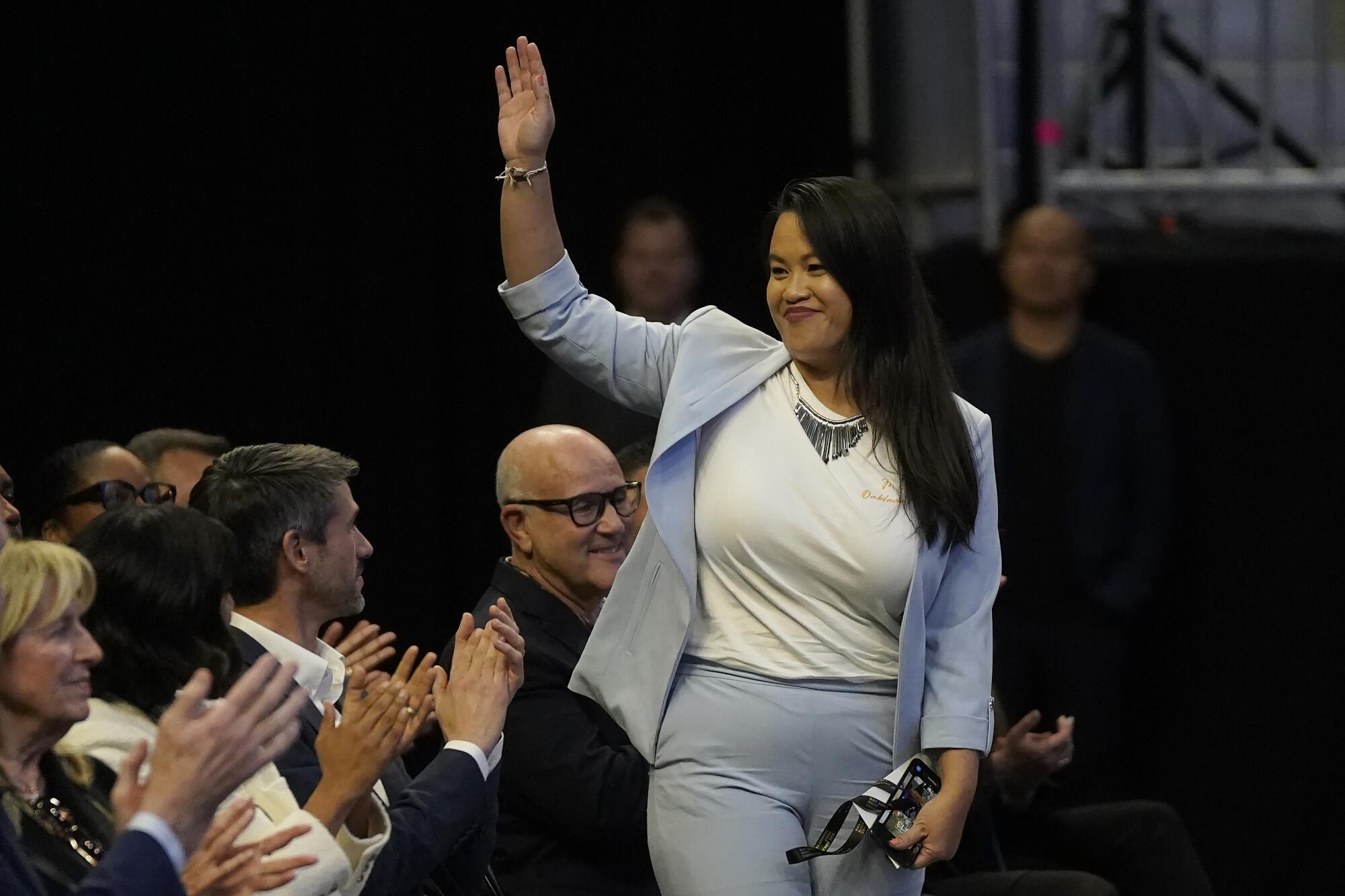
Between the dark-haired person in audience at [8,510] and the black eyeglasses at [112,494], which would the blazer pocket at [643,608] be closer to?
the dark-haired person in audience at [8,510]

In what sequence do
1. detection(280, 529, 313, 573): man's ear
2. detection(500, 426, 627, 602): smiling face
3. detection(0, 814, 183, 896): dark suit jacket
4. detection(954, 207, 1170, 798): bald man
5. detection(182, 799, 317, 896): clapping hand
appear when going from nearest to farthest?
detection(0, 814, 183, 896): dark suit jacket < detection(182, 799, 317, 896): clapping hand < detection(280, 529, 313, 573): man's ear < detection(500, 426, 627, 602): smiling face < detection(954, 207, 1170, 798): bald man

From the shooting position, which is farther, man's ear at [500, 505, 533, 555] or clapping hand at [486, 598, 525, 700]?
man's ear at [500, 505, 533, 555]

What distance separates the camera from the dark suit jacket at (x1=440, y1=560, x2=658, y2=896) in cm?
265

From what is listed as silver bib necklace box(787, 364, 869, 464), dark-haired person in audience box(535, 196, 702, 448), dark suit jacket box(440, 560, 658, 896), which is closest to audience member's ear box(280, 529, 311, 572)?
dark suit jacket box(440, 560, 658, 896)

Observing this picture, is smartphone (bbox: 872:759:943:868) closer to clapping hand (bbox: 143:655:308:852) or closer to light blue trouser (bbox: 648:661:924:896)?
light blue trouser (bbox: 648:661:924:896)

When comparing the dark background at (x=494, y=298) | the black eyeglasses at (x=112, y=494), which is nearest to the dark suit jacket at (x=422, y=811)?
the black eyeglasses at (x=112, y=494)

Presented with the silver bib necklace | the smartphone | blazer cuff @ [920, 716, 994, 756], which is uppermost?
the silver bib necklace

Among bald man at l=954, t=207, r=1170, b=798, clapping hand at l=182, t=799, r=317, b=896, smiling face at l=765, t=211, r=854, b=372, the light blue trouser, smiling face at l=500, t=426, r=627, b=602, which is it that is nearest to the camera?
clapping hand at l=182, t=799, r=317, b=896

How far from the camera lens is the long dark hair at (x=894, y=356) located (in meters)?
2.22

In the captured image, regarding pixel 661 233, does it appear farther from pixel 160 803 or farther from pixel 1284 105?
pixel 160 803

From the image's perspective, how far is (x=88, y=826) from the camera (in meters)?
1.86

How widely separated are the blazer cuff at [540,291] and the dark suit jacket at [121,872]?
872mm

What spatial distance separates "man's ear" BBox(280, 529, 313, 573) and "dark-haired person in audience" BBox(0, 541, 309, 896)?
1.90 feet

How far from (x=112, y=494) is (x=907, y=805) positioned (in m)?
1.60
